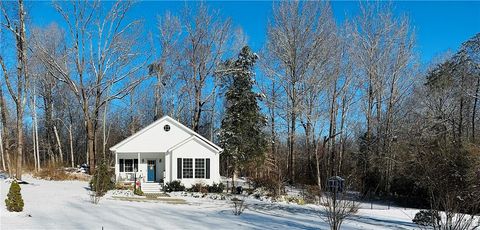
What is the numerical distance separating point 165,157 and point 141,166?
226cm

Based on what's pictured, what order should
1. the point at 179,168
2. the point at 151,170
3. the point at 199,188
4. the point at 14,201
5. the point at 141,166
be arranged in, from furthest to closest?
the point at 151,170 → the point at 141,166 → the point at 179,168 → the point at 199,188 → the point at 14,201

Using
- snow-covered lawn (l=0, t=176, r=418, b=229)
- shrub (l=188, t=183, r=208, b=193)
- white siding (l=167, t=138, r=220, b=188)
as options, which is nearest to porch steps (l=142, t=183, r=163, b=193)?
white siding (l=167, t=138, r=220, b=188)

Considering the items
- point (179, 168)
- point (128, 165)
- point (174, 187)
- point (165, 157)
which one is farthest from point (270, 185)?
point (128, 165)

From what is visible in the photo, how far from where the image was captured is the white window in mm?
27391

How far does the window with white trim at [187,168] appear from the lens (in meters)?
27.3

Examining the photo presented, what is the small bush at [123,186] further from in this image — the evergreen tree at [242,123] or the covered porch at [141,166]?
the evergreen tree at [242,123]

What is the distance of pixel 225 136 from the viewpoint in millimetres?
32000

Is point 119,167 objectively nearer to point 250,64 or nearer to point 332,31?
point 250,64

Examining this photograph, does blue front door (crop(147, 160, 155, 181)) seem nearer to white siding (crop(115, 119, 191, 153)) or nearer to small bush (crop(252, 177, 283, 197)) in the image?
white siding (crop(115, 119, 191, 153))

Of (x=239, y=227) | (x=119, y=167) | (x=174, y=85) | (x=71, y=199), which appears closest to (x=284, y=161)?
(x=174, y=85)

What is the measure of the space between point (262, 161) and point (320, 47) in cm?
954

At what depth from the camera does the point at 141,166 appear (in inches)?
1145

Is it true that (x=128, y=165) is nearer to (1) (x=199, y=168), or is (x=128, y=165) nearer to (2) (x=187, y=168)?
(2) (x=187, y=168)

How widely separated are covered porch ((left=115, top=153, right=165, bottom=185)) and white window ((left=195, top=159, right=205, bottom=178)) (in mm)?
2642
